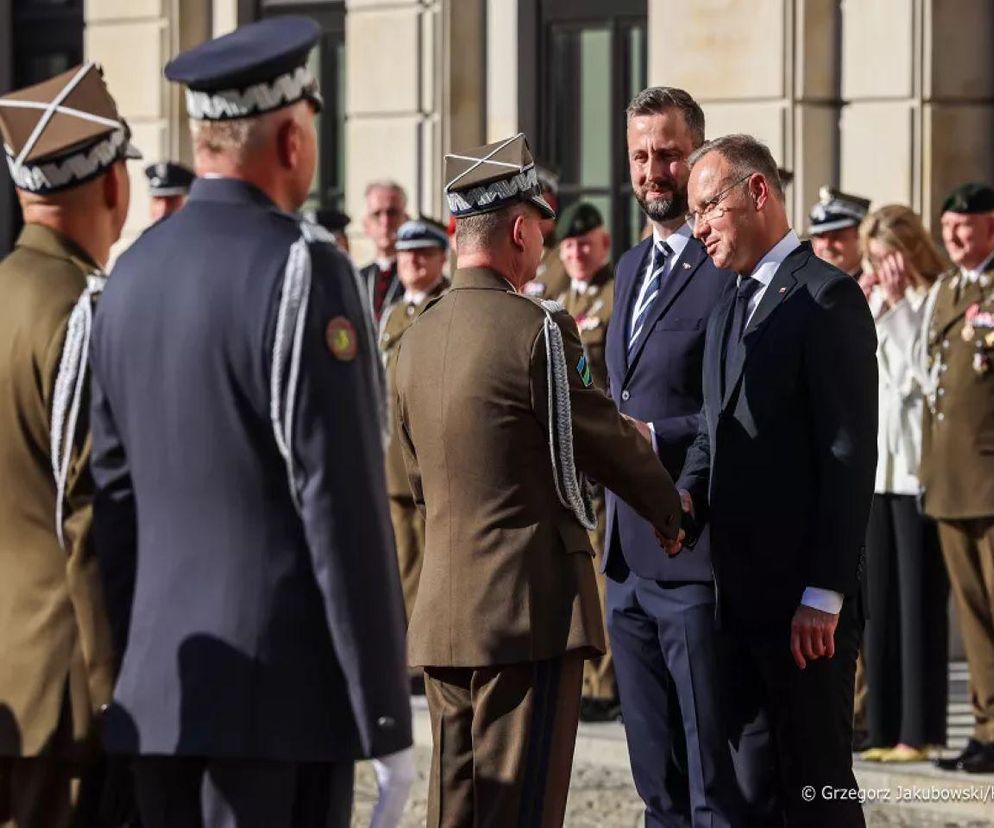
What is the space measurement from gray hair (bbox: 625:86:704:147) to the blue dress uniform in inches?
90.7

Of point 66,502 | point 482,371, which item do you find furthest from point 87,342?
point 482,371

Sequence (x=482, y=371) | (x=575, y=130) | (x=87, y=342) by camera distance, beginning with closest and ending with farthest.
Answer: (x=87, y=342), (x=482, y=371), (x=575, y=130)

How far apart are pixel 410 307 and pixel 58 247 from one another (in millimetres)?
6292

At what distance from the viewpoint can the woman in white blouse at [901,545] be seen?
895cm

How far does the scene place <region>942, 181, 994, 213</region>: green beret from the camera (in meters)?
8.97

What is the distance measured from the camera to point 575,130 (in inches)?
522

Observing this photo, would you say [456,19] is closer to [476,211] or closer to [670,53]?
[670,53]

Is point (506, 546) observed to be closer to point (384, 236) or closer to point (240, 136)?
point (240, 136)

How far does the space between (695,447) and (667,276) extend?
54cm

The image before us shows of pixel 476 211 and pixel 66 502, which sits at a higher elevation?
pixel 476 211

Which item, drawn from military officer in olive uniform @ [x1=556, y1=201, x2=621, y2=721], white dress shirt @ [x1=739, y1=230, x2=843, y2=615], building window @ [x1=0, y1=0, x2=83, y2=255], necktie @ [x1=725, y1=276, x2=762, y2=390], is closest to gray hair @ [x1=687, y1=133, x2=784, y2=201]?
Result: white dress shirt @ [x1=739, y1=230, x2=843, y2=615]

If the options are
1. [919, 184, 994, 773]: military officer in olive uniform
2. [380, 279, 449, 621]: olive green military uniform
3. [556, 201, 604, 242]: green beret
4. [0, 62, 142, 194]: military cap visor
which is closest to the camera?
[0, 62, 142, 194]: military cap visor

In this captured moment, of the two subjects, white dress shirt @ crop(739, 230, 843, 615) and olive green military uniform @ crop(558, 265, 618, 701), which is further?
olive green military uniform @ crop(558, 265, 618, 701)

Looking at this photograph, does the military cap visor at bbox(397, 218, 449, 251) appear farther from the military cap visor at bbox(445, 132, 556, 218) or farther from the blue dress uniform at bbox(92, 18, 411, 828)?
the blue dress uniform at bbox(92, 18, 411, 828)
